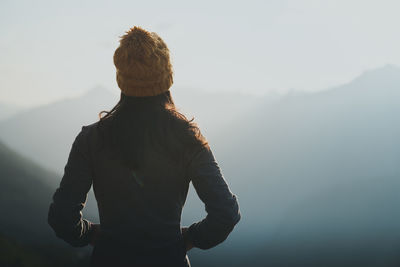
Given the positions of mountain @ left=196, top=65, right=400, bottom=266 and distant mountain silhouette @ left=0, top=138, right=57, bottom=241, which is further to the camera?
mountain @ left=196, top=65, right=400, bottom=266

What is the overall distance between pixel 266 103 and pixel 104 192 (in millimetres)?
76922

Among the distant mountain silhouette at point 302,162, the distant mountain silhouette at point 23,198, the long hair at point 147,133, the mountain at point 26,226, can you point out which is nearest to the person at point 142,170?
the long hair at point 147,133

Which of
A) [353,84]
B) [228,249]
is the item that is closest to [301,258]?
[228,249]

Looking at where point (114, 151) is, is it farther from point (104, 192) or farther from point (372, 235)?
point (372, 235)

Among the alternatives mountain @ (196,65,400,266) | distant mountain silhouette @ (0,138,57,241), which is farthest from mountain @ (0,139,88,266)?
mountain @ (196,65,400,266)

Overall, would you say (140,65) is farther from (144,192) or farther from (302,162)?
(302,162)

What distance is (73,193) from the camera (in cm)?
236

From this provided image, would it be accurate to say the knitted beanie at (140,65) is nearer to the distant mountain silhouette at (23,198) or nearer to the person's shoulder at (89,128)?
the person's shoulder at (89,128)

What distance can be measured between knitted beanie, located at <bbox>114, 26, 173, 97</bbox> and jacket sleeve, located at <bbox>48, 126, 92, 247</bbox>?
1.36 feet

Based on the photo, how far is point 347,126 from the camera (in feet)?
196

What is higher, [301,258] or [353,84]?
[353,84]

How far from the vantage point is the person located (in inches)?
87.4

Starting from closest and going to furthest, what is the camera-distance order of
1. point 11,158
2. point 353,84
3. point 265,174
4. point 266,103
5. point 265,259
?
point 11,158 → point 265,259 → point 265,174 → point 353,84 → point 266,103

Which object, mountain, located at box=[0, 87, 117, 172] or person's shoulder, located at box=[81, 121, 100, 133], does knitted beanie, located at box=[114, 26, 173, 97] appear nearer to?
person's shoulder, located at box=[81, 121, 100, 133]
